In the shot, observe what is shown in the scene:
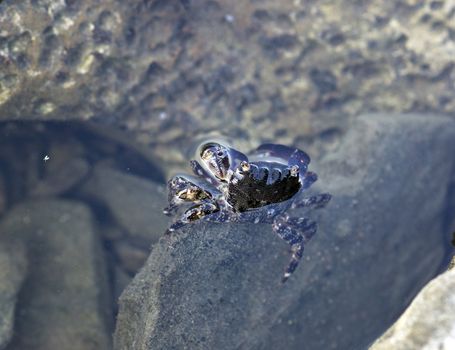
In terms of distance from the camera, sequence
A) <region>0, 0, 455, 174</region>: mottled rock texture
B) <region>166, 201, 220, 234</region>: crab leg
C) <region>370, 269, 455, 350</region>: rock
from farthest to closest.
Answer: <region>0, 0, 455, 174</region>: mottled rock texture < <region>166, 201, 220, 234</region>: crab leg < <region>370, 269, 455, 350</region>: rock

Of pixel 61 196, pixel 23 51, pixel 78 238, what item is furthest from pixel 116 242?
pixel 23 51

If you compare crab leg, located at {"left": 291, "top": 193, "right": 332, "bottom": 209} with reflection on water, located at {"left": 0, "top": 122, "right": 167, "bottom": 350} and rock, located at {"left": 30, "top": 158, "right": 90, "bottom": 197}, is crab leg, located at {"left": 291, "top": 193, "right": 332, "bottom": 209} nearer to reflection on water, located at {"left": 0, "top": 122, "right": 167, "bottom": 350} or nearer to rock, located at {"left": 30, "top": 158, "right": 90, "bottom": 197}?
reflection on water, located at {"left": 0, "top": 122, "right": 167, "bottom": 350}

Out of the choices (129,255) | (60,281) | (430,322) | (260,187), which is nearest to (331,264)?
(260,187)

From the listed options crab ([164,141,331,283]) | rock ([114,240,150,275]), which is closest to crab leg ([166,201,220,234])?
crab ([164,141,331,283])

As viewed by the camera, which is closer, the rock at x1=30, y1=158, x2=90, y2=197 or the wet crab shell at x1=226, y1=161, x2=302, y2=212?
the wet crab shell at x1=226, y1=161, x2=302, y2=212

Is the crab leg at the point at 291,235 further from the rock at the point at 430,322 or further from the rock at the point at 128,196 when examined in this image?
the rock at the point at 430,322

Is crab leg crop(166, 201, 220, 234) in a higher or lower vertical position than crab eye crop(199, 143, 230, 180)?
lower
